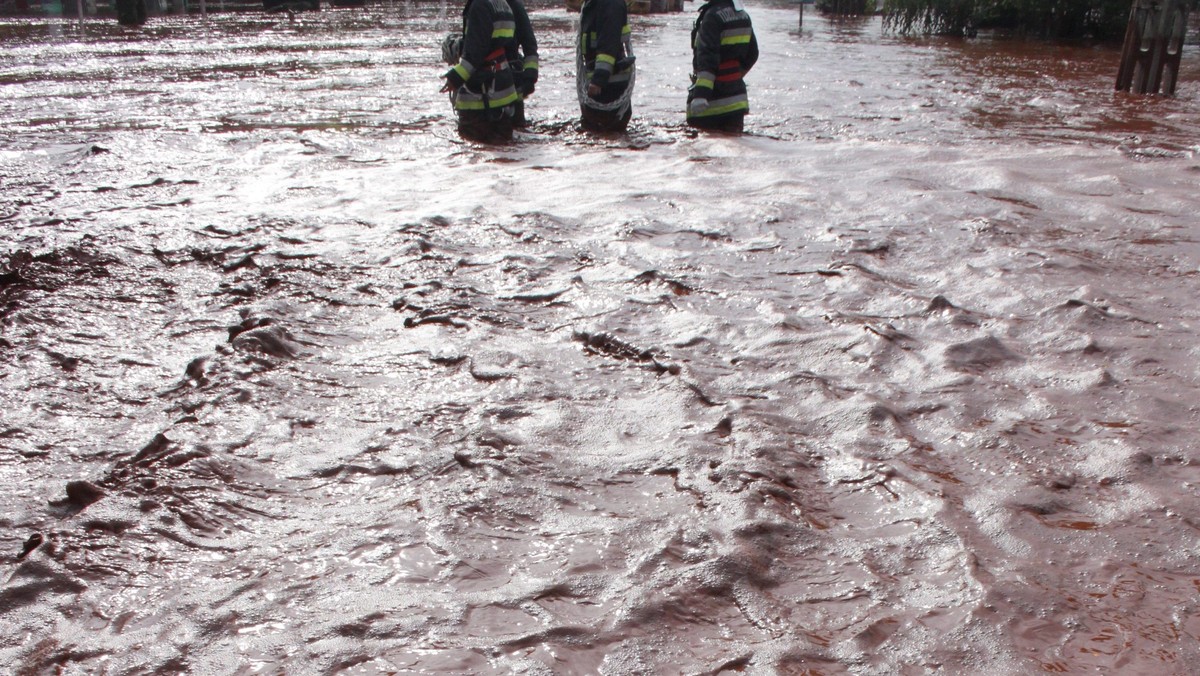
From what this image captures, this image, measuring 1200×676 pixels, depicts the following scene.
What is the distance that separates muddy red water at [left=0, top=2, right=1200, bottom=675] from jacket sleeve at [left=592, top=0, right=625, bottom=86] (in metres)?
1.22

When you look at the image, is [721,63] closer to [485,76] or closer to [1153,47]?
[485,76]

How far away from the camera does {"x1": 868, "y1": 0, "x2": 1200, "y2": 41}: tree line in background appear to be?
2083 cm

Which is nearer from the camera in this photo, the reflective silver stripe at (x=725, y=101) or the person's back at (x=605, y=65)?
the person's back at (x=605, y=65)

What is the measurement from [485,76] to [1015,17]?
18795 mm

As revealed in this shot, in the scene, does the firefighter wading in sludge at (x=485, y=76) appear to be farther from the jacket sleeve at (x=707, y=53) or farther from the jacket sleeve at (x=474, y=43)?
the jacket sleeve at (x=707, y=53)

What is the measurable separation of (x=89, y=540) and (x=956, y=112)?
406 inches

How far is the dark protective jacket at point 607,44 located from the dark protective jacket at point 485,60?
0.80 metres

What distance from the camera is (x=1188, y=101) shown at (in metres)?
11.6

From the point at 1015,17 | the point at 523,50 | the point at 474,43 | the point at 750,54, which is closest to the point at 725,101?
the point at 750,54

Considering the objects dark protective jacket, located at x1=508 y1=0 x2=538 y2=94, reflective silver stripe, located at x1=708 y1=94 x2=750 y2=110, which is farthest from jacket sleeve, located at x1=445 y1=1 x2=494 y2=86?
reflective silver stripe, located at x1=708 y1=94 x2=750 y2=110

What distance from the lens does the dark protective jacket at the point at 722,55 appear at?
882 centimetres

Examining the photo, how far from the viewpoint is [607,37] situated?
909 centimetres

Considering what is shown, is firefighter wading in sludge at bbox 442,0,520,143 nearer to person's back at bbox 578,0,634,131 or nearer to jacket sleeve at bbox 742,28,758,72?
person's back at bbox 578,0,634,131

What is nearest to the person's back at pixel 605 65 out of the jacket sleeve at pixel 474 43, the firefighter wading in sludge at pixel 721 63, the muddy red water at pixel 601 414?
the firefighter wading in sludge at pixel 721 63
